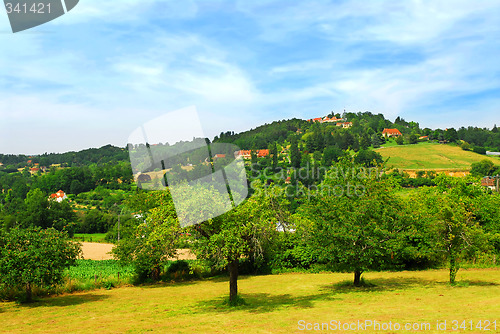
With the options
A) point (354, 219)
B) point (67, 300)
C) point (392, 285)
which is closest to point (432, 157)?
point (392, 285)

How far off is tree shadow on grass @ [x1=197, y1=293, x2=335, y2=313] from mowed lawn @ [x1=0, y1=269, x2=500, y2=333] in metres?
0.04

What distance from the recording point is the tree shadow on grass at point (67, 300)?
18359mm

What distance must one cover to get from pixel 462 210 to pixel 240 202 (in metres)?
11.3

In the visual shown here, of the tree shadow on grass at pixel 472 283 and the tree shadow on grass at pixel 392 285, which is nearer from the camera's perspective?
the tree shadow on grass at pixel 472 283

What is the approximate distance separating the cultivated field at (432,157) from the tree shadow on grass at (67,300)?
109 meters

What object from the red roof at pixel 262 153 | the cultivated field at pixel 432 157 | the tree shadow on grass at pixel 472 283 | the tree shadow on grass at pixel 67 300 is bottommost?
the tree shadow on grass at pixel 67 300

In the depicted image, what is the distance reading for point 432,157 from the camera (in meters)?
139

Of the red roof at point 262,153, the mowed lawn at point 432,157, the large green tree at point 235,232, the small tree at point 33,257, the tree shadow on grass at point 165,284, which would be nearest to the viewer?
the large green tree at point 235,232

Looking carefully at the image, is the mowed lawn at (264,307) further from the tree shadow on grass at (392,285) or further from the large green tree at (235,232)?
the large green tree at (235,232)

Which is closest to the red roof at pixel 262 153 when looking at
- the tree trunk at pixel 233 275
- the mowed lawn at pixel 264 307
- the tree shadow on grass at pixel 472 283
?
the mowed lawn at pixel 264 307

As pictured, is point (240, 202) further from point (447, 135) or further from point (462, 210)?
point (447, 135)

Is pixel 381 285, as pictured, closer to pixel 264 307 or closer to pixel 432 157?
pixel 264 307

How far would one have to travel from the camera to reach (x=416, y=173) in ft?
380

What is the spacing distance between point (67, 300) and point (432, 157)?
471 feet
